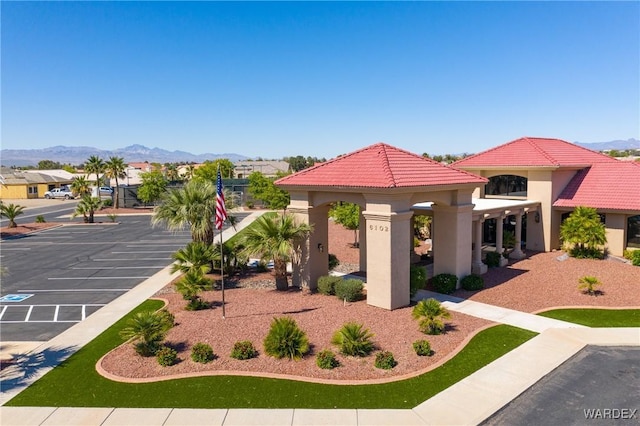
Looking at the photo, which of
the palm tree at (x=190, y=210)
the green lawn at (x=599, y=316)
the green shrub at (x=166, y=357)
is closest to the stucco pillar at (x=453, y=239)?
the green lawn at (x=599, y=316)

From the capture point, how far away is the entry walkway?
1068 centimetres

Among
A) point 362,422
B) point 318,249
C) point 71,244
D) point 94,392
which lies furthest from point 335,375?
point 71,244

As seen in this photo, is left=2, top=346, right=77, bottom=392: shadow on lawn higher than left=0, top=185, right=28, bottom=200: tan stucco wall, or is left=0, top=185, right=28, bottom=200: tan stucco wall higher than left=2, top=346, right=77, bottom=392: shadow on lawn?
left=0, top=185, right=28, bottom=200: tan stucco wall

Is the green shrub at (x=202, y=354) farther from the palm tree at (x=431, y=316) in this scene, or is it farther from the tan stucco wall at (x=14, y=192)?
the tan stucco wall at (x=14, y=192)

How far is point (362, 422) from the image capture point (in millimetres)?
10531

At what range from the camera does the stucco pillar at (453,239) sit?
2150cm

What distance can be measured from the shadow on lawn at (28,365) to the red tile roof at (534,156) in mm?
27856

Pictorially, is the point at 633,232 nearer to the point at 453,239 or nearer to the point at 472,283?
the point at 472,283

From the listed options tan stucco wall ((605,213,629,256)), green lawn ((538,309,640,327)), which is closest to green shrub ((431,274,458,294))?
green lawn ((538,309,640,327))

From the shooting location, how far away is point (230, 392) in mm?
12039

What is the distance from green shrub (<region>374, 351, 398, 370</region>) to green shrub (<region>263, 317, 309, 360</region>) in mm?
2274

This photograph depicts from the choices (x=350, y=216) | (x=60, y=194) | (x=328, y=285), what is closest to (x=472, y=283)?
(x=328, y=285)

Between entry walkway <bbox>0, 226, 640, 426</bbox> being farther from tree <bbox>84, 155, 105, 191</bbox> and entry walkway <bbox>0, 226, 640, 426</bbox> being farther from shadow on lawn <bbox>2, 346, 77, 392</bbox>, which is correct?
tree <bbox>84, 155, 105, 191</bbox>

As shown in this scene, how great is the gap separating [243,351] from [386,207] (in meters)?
7.96
